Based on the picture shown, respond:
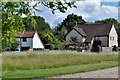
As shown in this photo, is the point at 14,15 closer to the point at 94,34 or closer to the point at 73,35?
the point at 94,34

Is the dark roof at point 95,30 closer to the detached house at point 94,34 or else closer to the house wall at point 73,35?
the detached house at point 94,34

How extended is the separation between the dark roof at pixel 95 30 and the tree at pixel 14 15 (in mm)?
52072

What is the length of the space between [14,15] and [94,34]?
5467 centimetres

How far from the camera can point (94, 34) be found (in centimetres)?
6469

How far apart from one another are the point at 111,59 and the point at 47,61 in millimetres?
8797

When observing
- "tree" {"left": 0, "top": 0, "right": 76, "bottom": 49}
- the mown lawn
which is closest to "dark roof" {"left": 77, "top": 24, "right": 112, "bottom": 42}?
the mown lawn

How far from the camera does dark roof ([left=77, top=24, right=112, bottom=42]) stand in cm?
6314

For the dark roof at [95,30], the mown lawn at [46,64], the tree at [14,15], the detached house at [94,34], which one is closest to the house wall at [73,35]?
the detached house at [94,34]

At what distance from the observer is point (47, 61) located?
23328 mm

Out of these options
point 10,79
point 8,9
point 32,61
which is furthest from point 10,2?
point 32,61

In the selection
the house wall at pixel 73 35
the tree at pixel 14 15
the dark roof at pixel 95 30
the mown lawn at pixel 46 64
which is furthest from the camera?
the house wall at pixel 73 35

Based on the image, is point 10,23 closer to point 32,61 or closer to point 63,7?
point 63,7

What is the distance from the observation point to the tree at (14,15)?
10.3 metres

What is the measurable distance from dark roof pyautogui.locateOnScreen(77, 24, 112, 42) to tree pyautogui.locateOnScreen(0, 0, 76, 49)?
52.1 metres
